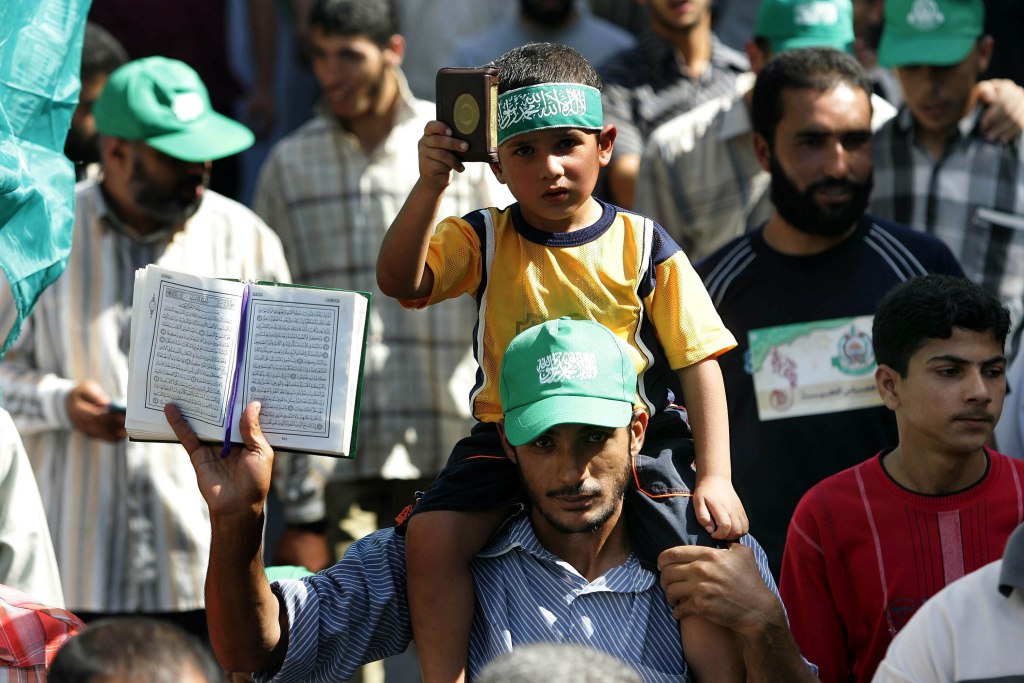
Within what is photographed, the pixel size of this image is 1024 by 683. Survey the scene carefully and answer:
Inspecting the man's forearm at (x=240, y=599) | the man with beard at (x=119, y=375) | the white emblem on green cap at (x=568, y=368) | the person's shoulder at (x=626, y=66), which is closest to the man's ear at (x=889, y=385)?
the white emblem on green cap at (x=568, y=368)

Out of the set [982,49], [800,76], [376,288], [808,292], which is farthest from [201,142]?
[982,49]

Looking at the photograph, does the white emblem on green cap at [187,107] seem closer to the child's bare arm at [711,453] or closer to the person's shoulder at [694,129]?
the person's shoulder at [694,129]

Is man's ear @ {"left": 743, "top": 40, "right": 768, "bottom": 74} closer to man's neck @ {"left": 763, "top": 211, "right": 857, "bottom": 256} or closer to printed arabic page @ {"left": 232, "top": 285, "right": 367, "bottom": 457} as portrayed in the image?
man's neck @ {"left": 763, "top": 211, "right": 857, "bottom": 256}

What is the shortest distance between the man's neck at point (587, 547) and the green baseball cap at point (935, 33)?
257cm

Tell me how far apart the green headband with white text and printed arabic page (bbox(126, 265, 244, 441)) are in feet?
2.66

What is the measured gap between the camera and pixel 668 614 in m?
4.13

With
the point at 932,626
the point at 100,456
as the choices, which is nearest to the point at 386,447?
the point at 100,456

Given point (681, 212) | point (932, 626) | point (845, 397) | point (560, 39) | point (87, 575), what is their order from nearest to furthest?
point (932, 626) < point (845, 397) < point (87, 575) < point (681, 212) < point (560, 39)

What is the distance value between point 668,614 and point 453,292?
948mm

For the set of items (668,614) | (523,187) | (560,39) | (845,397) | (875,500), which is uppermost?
(560,39)

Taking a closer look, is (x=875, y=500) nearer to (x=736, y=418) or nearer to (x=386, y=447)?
(x=736, y=418)

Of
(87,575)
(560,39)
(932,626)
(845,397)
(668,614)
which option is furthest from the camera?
(560,39)

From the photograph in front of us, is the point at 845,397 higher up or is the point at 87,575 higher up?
the point at 845,397

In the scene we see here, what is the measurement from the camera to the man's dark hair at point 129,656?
3174 millimetres
